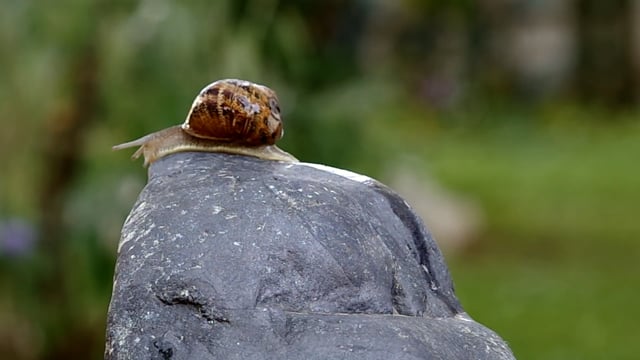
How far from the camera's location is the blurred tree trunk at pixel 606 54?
1791cm

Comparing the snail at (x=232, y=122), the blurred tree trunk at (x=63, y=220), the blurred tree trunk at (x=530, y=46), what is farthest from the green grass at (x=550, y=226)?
the snail at (x=232, y=122)

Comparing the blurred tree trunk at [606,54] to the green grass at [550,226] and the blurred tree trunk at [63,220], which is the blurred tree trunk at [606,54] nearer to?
the green grass at [550,226]

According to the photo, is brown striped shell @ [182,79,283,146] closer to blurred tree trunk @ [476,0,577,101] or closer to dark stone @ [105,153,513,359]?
dark stone @ [105,153,513,359]

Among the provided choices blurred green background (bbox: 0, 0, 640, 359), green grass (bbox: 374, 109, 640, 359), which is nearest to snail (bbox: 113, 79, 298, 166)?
blurred green background (bbox: 0, 0, 640, 359)

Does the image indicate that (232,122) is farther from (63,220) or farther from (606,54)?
(606,54)

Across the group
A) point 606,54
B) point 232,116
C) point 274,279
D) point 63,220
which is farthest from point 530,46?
point 274,279

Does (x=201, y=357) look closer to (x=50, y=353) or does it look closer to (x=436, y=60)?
(x=50, y=353)

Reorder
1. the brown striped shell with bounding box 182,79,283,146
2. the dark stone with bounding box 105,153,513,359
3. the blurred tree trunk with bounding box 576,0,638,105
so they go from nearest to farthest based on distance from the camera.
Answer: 1. the dark stone with bounding box 105,153,513,359
2. the brown striped shell with bounding box 182,79,283,146
3. the blurred tree trunk with bounding box 576,0,638,105

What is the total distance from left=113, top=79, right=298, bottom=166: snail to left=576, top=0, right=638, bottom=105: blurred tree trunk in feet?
53.1

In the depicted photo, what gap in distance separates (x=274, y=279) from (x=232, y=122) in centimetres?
37

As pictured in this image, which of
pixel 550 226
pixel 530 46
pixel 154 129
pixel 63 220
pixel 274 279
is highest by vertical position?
pixel 274 279

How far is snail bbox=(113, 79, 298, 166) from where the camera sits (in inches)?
83.0

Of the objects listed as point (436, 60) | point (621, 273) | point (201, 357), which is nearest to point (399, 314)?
point (201, 357)

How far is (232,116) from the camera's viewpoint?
6.92 feet
